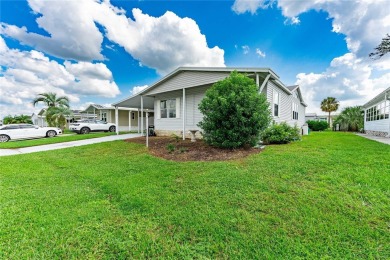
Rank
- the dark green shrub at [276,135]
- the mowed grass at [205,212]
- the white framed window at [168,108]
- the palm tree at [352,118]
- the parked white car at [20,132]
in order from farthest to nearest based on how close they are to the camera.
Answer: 1. the palm tree at [352,118]
2. the parked white car at [20,132]
3. the white framed window at [168,108]
4. the dark green shrub at [276,135]
5. the mowed grass at [205,212]

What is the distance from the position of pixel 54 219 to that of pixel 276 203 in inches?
141

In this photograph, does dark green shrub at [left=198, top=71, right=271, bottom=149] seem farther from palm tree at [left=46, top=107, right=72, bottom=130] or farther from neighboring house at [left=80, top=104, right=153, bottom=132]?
palm tree at [left=46, top=107, right=72, bottom=130]

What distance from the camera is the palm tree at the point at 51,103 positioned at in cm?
2181

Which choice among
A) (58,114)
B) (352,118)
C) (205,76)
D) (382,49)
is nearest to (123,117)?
(58,114)


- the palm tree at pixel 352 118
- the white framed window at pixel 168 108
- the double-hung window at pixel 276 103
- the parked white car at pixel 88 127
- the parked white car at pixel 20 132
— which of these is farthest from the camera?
the palm tree at pixel 352 118

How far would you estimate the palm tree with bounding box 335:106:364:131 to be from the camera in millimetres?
22438

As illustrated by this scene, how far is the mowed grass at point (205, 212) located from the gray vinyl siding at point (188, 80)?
5.95 metres

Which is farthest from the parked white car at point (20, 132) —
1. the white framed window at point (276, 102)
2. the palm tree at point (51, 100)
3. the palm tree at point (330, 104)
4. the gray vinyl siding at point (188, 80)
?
the palm tree at point (330, 104)

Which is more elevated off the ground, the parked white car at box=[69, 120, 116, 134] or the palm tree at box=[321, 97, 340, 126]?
the palm tree at box=[321, 97, 340, 126]

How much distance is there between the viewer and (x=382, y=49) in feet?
26.4

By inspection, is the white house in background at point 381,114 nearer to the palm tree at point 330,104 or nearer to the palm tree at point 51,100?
the palm tree at point 330,104

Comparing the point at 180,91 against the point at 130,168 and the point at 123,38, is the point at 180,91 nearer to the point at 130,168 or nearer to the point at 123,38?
the point at 123,38

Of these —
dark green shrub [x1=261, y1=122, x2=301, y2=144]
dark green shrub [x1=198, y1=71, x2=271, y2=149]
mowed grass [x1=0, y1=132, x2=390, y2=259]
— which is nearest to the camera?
mowed grass [x1=0, y1=132, x2=390, y2=259]

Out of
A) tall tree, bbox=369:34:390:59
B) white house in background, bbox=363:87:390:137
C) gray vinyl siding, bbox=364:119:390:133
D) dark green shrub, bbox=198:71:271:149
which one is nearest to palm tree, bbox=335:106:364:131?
white house in background, bbox=363:87:390:137
